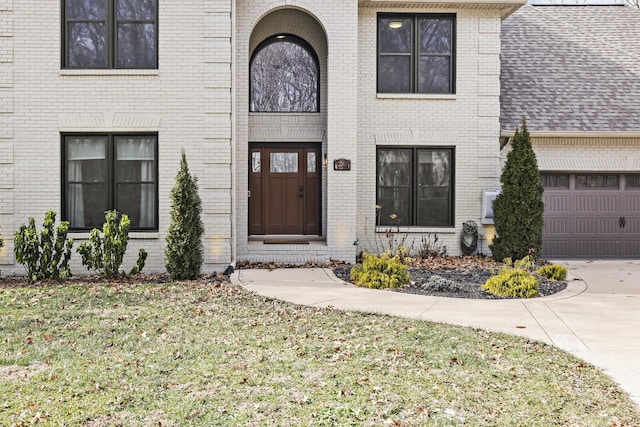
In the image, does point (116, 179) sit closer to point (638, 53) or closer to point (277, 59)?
point (277, 59)

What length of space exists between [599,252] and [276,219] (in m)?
7.63

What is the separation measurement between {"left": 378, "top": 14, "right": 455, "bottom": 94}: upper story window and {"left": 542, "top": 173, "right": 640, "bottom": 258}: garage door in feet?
11.6

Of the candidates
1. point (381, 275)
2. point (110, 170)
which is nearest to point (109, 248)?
point (110, 170)

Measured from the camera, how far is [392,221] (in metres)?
12.4

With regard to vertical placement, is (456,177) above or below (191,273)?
above

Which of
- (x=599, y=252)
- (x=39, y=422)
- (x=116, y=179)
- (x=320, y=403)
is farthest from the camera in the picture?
(x=599, y=252)

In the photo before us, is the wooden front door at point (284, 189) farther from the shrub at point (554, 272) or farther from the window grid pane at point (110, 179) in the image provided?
the shrub at point (554, 272)

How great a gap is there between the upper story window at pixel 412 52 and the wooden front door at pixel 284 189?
2505 mm

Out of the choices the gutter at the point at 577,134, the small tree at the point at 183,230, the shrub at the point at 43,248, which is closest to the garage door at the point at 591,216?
the gutter at the point at 577,134

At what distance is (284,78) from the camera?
12.9 m

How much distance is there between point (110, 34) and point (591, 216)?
36.7 ft

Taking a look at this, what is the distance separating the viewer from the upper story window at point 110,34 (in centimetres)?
1047

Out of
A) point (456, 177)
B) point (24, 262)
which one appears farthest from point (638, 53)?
point (24, 262)

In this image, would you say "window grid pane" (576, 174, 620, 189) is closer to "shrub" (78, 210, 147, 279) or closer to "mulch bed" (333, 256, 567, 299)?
"mulch bed" (333, 256, 567, 299)
